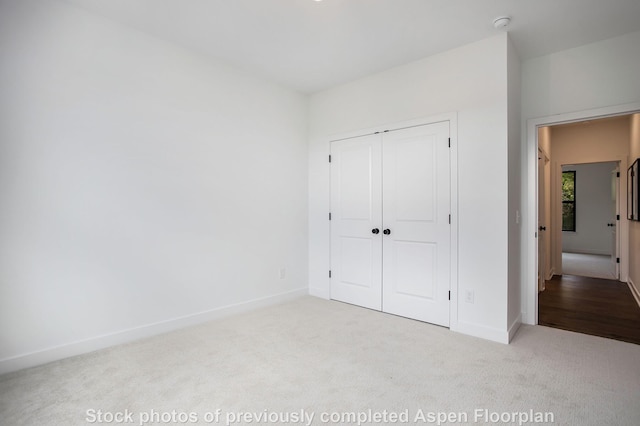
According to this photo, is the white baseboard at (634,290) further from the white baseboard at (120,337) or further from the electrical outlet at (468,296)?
the white baseboard at (120,337)

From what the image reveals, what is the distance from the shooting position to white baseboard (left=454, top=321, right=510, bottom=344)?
2.80 metres

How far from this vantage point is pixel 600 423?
5.68ft

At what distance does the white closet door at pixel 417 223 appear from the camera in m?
3.20

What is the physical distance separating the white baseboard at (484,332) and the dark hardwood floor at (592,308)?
2.77ft

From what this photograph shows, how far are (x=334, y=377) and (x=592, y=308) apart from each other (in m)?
3.49

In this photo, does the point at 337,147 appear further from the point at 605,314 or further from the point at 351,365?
the point at 605,314

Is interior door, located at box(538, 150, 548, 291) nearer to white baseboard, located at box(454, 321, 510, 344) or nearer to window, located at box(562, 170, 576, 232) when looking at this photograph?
white baseboard, located at box(454, 321, 510, 344)

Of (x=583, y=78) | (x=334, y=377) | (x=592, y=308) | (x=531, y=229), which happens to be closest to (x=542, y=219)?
(x=592, y=308)

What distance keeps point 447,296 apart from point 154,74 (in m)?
3.45

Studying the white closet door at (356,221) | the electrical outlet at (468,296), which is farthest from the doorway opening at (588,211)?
the white closet door at (356,221)

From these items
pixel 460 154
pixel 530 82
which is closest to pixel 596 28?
pixel 530 82

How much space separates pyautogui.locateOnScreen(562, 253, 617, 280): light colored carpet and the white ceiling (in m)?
4.69

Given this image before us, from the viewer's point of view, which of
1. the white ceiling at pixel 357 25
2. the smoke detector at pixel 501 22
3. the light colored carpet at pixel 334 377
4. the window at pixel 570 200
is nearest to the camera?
the light colored carpet at pixel 334 377

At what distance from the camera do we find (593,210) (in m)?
8.78
